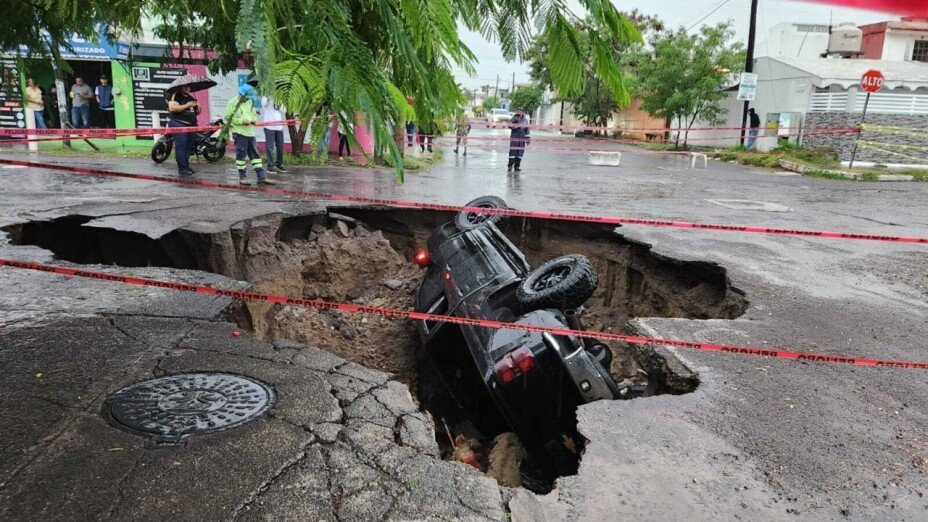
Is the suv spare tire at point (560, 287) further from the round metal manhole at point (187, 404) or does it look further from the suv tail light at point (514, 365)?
the round metal manhole at point (187, 404)

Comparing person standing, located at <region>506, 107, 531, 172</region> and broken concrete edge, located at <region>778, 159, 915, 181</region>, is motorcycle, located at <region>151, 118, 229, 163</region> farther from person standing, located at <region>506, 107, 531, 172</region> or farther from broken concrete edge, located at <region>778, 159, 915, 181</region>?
broken concrete edge, located at <region>778, 159, 915, 181</region>

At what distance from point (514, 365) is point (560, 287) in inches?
26.6

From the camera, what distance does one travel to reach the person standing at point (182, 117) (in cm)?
1041

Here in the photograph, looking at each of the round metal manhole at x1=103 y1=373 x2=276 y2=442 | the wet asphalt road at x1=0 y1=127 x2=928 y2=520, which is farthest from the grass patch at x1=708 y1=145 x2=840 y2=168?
the round metal manhole at x1=103 y1=373 x2=276 y2=442

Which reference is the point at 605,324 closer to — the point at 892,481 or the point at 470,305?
the point at 470,305

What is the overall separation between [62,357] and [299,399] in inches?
55.8

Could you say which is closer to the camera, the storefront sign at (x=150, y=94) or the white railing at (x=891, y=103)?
the storefront sign at (x=150, y=94)

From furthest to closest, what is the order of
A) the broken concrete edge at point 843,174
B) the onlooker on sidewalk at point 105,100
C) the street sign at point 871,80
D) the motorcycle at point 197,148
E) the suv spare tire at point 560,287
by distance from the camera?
the street sign at point 871,80
the broken concrete edge at point 843,174
the onlooker on sidewalk at point 105,100
the motorcycle at point 197,148
the suv spare tire at point 560,287

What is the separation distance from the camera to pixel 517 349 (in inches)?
140

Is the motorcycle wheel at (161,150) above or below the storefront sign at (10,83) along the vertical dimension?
below

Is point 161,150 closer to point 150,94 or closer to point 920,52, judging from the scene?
point 150,94

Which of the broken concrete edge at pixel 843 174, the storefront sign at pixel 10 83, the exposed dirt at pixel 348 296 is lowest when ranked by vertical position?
the exposed dirt at pixel 348 296

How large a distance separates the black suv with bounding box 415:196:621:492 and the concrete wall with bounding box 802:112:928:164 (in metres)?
19.3

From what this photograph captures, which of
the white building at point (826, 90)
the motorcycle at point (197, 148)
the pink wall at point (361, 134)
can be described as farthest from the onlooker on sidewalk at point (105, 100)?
the white building at point (826, 90)
